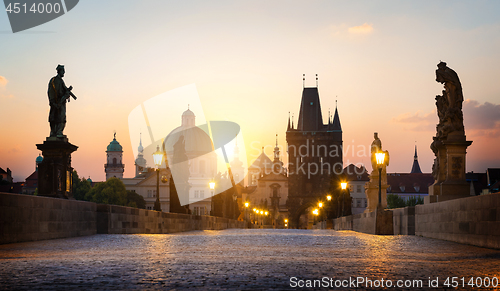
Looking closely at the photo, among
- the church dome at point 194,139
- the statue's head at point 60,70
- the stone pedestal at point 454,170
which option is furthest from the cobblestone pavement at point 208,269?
the church dome at point 194,139

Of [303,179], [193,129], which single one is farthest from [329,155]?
[193,129]

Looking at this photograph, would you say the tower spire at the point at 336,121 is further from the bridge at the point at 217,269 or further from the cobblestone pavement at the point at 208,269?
the cobblestone pavement at the point at 208,269

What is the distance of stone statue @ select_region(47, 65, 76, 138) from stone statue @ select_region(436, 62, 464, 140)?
10761mm

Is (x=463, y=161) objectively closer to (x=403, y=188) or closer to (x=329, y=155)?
(x=329, y=155)

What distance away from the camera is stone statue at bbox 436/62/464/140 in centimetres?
1723

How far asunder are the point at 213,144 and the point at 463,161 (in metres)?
153

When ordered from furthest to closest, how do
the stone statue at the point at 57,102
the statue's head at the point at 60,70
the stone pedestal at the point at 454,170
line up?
the statue's head at the point at 60,70 < the stone statue at the point at 57,102 < the stone pedestal at the point at 454,170

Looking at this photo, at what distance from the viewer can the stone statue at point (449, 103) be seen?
1723 cm

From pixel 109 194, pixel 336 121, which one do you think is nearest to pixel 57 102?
pixel 109 194

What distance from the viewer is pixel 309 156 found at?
128125 millimetres

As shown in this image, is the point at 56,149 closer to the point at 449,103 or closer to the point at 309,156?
the point at 449,103

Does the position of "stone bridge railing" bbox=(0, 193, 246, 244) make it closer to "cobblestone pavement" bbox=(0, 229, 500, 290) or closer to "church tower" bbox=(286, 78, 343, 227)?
"cobblestone pavement" bbox=(0, 229, 500, 290)

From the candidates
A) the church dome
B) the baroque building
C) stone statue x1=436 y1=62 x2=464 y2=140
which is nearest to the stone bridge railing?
stone statue x1=436 y1=62 x2=464 y2=140

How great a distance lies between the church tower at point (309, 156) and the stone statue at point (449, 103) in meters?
107
